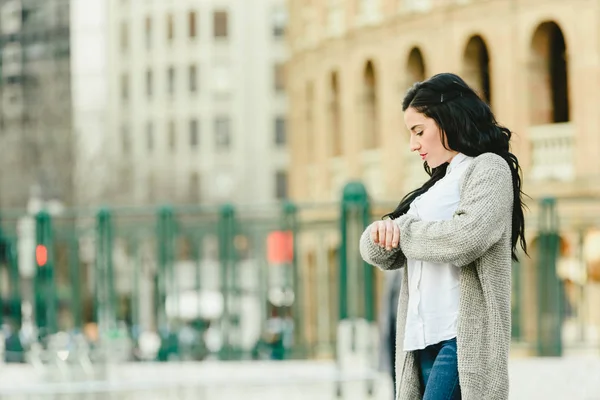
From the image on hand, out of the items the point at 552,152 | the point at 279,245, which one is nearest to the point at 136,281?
the point at 279,245

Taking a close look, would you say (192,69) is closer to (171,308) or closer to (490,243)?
(171,308)

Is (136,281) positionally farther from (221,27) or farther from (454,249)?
(221,27)

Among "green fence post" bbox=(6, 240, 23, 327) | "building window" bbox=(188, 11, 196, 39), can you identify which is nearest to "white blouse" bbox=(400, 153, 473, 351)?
"green fence post" bbox=(6, 240, 23, 327)

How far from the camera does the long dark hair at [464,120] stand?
5.37m

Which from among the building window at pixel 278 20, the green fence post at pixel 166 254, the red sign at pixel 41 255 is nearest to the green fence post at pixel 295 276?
the green fence post at pixel 166 254

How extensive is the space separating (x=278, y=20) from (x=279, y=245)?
65933mm

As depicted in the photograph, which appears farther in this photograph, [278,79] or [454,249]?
[278,79]

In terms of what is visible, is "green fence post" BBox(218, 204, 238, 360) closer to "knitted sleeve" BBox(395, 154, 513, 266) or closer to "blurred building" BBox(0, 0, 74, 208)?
"knitted sleeve" BBox(395, 154, 513, 266)

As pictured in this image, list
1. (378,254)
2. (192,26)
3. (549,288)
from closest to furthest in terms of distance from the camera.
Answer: (378,254) < (549,288) < (192,26)

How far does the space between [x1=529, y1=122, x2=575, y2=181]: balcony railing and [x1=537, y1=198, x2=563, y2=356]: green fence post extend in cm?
787

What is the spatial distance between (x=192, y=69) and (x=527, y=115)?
5859 centimetres

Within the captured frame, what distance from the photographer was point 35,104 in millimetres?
73812

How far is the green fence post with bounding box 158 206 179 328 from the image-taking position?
61.4 ft

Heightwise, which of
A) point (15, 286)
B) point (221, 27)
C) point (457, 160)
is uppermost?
point (221, 27)
